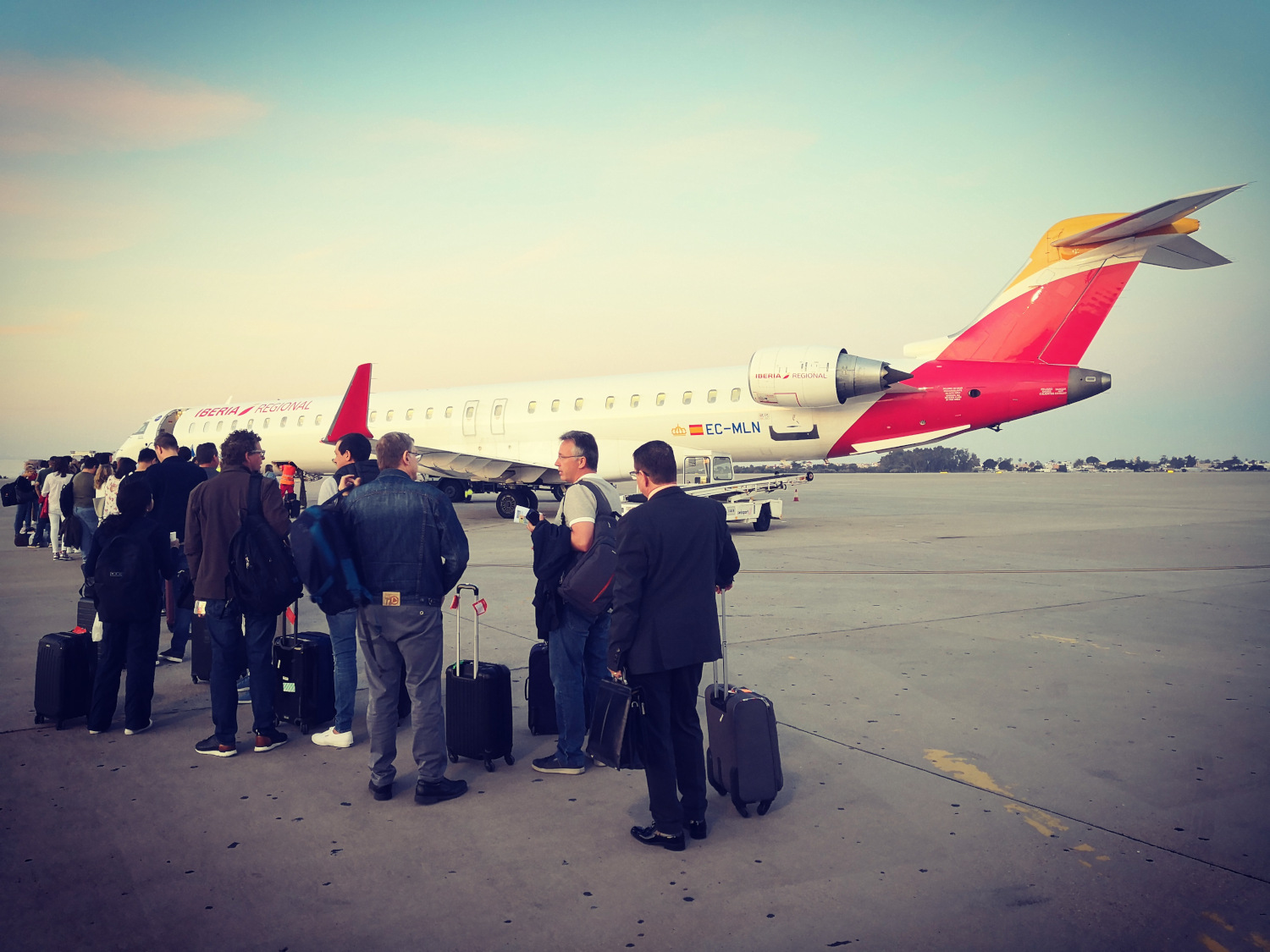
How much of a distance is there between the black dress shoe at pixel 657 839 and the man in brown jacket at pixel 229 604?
268 cm

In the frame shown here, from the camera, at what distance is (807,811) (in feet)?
13.8

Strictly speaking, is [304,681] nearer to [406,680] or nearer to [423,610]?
[406,680]

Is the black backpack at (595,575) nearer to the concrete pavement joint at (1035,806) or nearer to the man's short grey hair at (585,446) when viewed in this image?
the man's short grey hair at (585,446)

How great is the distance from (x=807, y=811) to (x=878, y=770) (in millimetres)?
715

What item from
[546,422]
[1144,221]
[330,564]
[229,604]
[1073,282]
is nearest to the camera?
[330,564]

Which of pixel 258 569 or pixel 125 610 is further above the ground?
pixel 258 569

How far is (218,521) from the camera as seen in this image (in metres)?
5.29

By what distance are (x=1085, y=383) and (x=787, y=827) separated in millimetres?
15734

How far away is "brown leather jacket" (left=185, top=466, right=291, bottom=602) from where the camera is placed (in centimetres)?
525

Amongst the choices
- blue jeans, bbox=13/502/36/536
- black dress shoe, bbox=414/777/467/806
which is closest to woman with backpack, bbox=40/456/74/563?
blue jeans, bbox=13/502/36/536

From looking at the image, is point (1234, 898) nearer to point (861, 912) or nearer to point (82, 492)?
point (861, 912)

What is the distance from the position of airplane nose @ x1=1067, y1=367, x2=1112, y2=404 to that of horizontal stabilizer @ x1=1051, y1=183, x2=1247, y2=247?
2.58 meters

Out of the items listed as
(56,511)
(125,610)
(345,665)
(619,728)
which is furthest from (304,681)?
(56,511)

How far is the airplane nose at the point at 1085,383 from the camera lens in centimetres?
1683
